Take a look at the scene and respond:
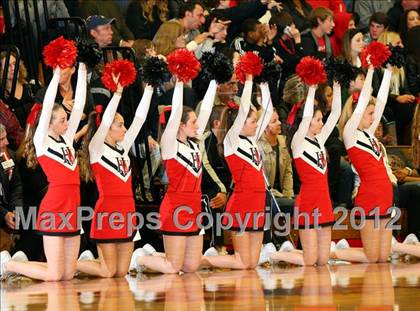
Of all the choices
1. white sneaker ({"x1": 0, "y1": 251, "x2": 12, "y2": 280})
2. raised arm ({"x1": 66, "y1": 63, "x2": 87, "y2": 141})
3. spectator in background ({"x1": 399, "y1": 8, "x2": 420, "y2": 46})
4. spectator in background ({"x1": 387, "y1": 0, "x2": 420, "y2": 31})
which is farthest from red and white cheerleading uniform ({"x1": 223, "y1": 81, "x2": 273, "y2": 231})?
spectator in background ({"x1": 387, "y1": 0, "x2": 420, "y2": 31})

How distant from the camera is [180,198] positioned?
32.6ft

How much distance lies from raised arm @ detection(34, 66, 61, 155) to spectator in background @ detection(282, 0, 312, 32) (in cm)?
465

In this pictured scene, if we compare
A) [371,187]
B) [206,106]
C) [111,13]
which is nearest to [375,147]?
[371,187]

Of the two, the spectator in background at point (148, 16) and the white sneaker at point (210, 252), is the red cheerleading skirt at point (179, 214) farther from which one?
the spectator in background at point (148, 16)

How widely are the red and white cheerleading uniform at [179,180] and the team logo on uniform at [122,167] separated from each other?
365mm

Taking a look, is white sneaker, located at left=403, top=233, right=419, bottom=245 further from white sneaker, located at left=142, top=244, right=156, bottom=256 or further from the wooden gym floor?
white sneaker, located at left=142, top=244, right=156, bottom=256

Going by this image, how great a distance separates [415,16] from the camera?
542 inches

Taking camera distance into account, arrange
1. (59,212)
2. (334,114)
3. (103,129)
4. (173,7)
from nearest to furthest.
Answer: (59,212), (103,129), (334,114), (173,7)

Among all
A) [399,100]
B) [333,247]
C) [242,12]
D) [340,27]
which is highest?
[242,12]

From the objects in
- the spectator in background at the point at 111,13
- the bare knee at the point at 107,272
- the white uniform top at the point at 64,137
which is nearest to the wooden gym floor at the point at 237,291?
the bare knee at the point at 107,272

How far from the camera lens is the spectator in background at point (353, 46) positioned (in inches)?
505

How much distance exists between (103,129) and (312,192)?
195 cm

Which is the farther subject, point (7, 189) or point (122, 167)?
point (7, 189)

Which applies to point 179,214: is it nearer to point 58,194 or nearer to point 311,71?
point 58,194
